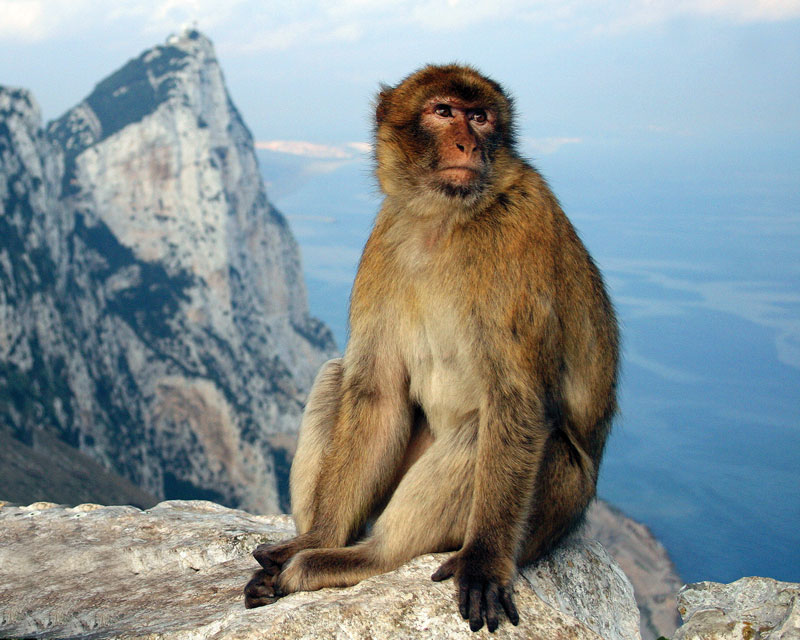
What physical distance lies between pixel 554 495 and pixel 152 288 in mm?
51802

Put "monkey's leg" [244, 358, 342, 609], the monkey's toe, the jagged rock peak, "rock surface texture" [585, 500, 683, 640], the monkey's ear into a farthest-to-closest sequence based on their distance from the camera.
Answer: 1. the jagged rock peak
2. "rock surface texture" [585, 500, 683, 640]
3. the monkey's ear
4. "monkey's leg" [244, 358, 342, 609]
5. the monkey's toe

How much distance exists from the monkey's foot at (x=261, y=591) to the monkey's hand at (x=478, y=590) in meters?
0.74

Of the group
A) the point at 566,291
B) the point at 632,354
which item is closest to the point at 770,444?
the point at 632,354

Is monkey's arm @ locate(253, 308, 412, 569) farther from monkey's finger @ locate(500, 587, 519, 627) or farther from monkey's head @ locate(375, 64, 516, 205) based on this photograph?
monkey's finger @ locate(500, 587, 519, 627)

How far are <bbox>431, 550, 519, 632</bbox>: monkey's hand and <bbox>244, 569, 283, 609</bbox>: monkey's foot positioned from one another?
0.74 m

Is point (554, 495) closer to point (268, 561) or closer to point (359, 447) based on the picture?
point (359, 447)

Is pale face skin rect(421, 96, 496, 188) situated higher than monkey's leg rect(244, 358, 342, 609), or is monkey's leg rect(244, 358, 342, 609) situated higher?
pale face skin rect(421, 96, 496, 188)

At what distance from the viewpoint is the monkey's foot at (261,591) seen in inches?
141

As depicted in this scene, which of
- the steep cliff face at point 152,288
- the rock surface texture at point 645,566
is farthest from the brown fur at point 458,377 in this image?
the steep cliff face at point 152,288

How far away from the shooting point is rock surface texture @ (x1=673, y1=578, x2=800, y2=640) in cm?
358


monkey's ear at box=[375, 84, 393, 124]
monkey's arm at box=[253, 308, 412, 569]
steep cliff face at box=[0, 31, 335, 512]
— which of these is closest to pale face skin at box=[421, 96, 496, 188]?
monkey's ear at box=[375, 84, 393, 124]

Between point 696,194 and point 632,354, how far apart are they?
39.9 metres

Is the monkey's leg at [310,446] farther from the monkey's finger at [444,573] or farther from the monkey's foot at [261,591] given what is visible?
the monkey's finger at [444,573]

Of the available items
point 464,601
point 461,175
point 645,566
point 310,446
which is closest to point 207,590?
point 310,446
